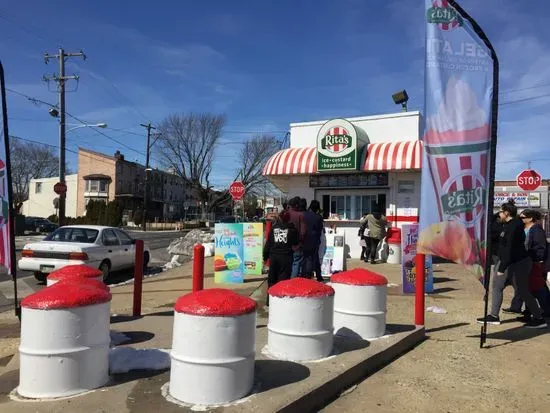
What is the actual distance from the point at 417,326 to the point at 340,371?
8.02ft

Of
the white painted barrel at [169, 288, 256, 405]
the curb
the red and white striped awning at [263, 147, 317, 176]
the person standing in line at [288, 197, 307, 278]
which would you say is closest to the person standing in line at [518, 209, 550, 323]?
the curb

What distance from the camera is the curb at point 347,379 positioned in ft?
13.3

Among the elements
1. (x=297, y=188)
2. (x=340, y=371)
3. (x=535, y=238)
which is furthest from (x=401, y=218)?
(x=340, y=371)

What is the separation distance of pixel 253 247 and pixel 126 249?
13.6 feet

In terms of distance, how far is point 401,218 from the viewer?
16.1 m

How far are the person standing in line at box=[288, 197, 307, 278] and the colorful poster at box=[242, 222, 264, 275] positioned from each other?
3.85 m

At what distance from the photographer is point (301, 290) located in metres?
4.96

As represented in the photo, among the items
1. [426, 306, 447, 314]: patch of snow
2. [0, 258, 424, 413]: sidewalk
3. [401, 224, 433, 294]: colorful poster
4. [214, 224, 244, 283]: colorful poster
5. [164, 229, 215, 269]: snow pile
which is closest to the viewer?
[0, 258, 424, 413]: sidewalk

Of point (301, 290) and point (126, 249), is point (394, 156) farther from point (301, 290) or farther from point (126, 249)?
point (301, 290)

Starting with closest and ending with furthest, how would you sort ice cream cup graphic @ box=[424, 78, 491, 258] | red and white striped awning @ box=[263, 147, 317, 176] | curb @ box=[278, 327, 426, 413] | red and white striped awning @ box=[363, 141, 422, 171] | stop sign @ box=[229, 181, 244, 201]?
curb @ box=[278, 327, 426, 413] < ice cream cup graphic @ box=[424, 78, 491, 258] < red and white striped awning @ box=[363, 141, 422, 171] < red and white striped awning @ box=[263, 147, 317, 176] < stop sign @ box=[229, 181, 244, 201]

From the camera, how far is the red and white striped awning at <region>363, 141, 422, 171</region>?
14945mm

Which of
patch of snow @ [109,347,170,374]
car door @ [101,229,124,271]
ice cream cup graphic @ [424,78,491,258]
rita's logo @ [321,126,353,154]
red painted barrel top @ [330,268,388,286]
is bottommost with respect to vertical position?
patch of snow @ [109,347,170,374]

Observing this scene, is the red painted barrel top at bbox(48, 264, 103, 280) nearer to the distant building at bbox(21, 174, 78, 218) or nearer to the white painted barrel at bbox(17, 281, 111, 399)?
the white painted barrel at bbox(17, 281, 111, 399)

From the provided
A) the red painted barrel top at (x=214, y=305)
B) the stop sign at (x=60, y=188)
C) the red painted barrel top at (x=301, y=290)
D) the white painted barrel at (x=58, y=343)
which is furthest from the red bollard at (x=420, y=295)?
the stop sign at (x=60, y=188)
